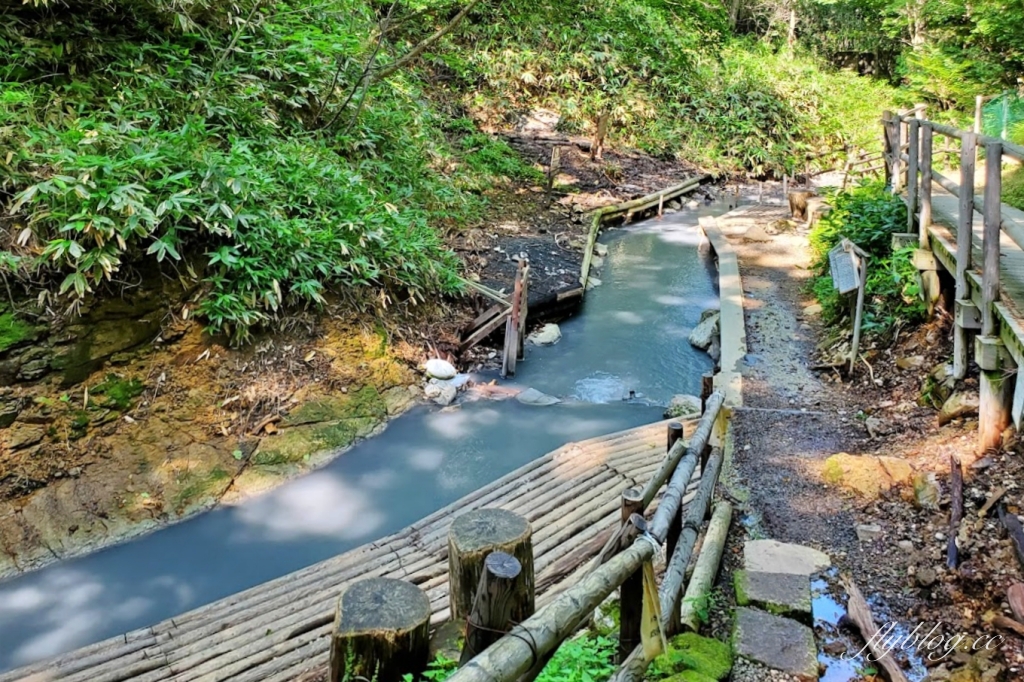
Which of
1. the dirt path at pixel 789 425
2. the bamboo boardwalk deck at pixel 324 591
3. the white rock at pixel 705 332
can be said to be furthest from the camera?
the white rock at pixel 705 332

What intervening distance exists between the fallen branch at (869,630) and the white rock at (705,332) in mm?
5739

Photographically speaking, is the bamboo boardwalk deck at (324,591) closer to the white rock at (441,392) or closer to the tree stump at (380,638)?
the tree stump at (380,638)

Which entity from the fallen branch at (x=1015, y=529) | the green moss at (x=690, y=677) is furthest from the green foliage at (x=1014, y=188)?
the green moss at (x=690, y=677)

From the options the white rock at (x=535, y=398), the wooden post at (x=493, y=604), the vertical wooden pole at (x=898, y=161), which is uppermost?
the vertical wooden pole at (x=898, y=161)

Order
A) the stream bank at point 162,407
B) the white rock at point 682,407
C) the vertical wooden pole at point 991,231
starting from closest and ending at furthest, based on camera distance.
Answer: the vertical wooden pole at point 991,231, the stream bank at point 162,407, the white rock at point 682,407

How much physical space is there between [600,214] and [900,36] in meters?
16.3

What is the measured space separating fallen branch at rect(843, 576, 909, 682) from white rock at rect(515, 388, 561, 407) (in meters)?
4.42

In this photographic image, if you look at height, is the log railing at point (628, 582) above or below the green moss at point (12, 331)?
below

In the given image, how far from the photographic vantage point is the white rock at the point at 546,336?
9430 millimetres

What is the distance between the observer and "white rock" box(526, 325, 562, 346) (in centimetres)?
943

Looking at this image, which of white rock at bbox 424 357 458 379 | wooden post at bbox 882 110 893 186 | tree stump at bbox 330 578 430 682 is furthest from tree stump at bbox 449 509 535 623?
wooden post at bbox 882 110 893 186

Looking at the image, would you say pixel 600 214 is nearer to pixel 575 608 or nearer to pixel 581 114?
pixel 581 114

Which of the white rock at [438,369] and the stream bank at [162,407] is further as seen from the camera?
the white rock at [438,369]

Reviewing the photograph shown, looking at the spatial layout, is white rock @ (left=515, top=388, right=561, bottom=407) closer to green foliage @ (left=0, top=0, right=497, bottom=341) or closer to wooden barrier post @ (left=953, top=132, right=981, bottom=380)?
green foliage @ (left=0, top=0, right=497, bottom=341)
